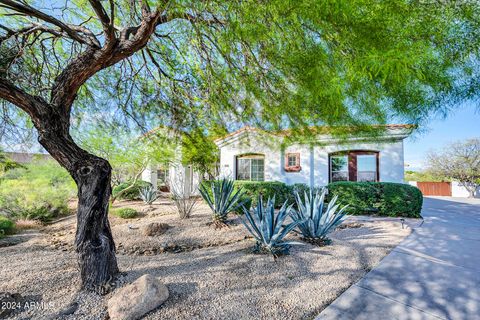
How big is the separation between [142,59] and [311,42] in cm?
430

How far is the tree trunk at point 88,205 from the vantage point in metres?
2.44

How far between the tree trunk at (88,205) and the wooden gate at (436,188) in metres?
24.1

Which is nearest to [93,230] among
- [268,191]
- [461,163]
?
[268,191]

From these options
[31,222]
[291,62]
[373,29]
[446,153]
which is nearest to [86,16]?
[291,62]

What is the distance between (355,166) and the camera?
10.2m

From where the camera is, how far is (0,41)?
342 cm

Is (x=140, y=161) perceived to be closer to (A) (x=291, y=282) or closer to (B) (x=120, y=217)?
(B) (x=120, y=217)

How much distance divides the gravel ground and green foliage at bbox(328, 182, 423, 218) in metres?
2.58

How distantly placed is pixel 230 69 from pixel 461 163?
2428 centimetres

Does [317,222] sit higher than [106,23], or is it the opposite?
[106,23]

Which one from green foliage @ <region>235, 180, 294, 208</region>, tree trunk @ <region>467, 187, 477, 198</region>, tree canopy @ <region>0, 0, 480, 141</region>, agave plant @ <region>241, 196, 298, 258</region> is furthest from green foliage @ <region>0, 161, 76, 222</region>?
tree trunk @ <region>467, 187, 477, 198</region>

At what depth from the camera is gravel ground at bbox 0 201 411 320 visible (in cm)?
206

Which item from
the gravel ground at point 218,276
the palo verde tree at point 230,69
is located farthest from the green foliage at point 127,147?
the gravel ground at point 218,276

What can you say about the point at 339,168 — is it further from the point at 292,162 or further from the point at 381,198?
the point at 381,198
